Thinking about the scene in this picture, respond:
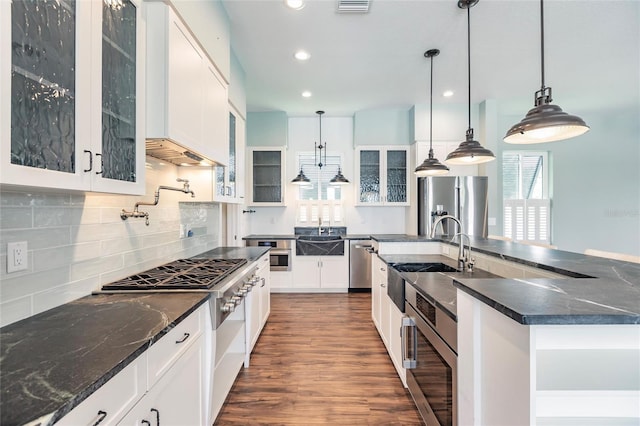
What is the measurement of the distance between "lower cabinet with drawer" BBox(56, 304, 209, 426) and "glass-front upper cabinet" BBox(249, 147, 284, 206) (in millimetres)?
3389

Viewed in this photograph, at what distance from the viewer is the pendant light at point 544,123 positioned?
1430 millimetres

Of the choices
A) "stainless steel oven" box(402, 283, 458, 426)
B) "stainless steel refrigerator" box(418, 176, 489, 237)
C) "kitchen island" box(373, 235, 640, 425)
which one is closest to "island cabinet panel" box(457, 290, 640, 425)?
"kitchen island" box(373, 235, 640, 425)

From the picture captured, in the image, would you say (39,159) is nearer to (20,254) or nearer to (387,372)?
(20,254)

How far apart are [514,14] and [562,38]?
77cm

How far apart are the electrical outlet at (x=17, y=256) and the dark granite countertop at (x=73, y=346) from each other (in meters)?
0.20

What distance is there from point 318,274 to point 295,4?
3.50m

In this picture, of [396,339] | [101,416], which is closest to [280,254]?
[396,339]

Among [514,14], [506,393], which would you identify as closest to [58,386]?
[506,393]

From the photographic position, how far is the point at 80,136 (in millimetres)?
1036

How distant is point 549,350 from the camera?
1.03 metres

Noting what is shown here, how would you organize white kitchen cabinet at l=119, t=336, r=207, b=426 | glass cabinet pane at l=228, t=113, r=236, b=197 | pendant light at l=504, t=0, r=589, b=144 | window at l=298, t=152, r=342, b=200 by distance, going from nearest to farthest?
white kitchen cabinet at l=119, t=336, r=207, b=426
pendant light at l=504, t=0, r=589, b=144
glass cabinet pane at l=228, t=113, r=236, b=197
window at l=298, t=152, r=342, b=200

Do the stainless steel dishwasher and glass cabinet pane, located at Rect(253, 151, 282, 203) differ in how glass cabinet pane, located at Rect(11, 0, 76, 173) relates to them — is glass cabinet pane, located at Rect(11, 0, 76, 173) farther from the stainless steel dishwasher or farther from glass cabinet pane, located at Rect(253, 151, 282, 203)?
the stainless steel dishwasher

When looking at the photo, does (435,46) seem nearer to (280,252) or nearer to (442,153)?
(442,153)

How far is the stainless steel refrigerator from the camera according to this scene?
4242mm
